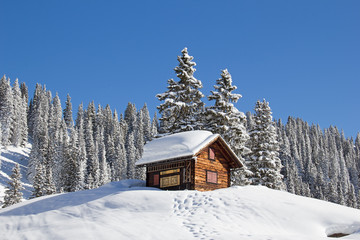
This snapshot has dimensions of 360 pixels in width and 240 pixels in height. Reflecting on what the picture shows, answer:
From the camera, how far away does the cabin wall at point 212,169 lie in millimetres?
34494

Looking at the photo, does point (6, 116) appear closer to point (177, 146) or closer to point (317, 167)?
point (177, 146)

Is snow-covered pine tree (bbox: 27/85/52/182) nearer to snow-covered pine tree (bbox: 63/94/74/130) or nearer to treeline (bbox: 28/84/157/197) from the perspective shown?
treeline (bbox: 28/84/157/197)

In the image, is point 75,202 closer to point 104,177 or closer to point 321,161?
point 104,177

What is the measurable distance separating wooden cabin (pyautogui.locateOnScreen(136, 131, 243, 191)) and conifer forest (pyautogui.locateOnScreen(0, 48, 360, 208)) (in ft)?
13.9

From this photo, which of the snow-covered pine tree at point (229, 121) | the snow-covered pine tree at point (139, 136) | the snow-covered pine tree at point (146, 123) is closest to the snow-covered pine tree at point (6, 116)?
the snow-covered pine tree at point (139, 136)

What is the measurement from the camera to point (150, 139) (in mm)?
73562

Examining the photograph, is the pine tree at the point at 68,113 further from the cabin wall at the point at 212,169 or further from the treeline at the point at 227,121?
the cabin wall at the point at 212,169

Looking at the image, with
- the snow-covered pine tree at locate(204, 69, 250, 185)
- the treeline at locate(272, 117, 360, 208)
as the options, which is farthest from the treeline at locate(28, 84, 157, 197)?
the treeline at locate(272, 117, 360, 208)

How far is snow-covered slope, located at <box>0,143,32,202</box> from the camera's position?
3125 inches

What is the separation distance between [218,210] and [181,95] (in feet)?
66.1

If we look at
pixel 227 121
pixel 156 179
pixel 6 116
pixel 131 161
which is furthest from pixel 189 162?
pixel 131 161

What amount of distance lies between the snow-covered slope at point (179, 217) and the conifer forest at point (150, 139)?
487 inches

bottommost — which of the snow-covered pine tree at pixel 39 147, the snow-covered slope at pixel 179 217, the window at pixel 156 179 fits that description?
the snow-covered slope at pixel 179 217

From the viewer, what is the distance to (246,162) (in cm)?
4253
